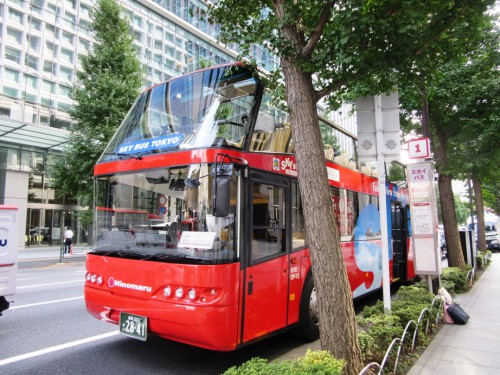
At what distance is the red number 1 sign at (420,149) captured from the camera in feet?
24.8

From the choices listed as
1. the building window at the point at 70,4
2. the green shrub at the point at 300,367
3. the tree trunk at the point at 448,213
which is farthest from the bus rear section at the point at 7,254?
the building window at the point at 70,4

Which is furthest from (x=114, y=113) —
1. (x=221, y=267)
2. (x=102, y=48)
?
(x=221, y=267)

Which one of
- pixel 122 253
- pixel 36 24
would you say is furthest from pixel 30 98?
pixel 122 253

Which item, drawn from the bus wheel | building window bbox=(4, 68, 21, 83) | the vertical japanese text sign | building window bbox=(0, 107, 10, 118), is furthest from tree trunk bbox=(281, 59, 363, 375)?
building window bbox=(4, 68, 21, 83)

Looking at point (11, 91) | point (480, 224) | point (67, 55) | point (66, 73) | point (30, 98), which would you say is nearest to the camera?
point (480, 224)

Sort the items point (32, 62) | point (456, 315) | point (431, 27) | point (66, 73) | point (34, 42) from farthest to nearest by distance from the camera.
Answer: point (66, 73) < point (34, 42) < point (32, 62) < point (456, 315) < point (431, 27)

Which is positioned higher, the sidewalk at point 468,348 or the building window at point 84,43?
the building window at point 84,43

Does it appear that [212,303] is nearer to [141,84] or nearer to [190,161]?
[190,161]

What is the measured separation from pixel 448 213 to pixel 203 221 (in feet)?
28.9

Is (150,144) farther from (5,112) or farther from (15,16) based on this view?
(15,16)

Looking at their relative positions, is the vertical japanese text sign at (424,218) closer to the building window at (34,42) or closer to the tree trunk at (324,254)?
the tree trunk at (324,254)

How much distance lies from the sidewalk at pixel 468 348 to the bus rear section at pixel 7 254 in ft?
20.3

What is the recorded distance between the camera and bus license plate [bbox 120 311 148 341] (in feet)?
14.2

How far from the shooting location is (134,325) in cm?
443
